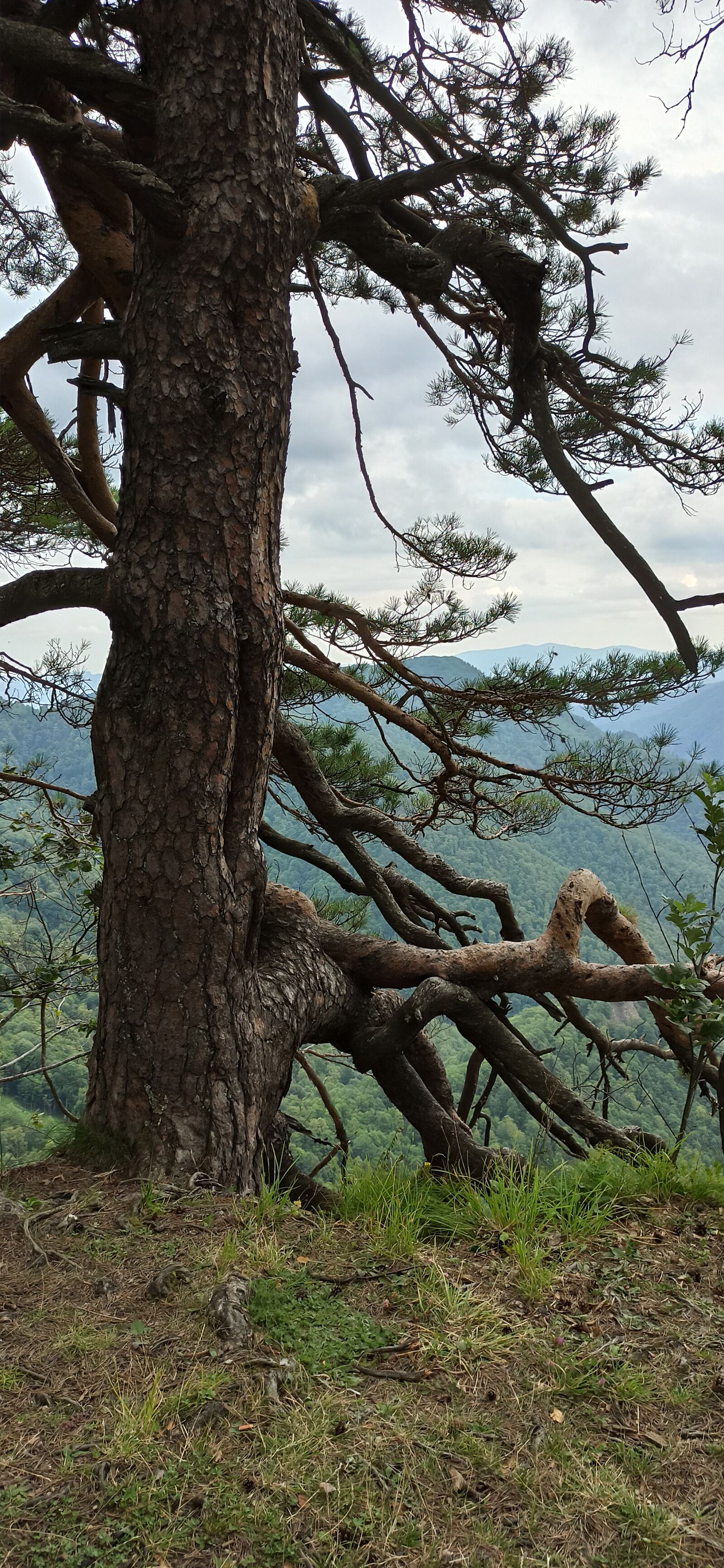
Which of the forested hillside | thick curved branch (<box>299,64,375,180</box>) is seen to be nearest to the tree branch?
the forested hillside

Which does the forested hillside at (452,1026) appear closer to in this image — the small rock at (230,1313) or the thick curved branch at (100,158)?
the small rock at (230,1313)

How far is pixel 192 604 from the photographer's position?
2.61 m

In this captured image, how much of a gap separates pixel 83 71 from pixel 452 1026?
24.0m

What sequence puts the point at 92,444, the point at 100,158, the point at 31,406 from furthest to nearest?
1. the point at 92,444
2. the point at 31,406
3. the point at 100,158

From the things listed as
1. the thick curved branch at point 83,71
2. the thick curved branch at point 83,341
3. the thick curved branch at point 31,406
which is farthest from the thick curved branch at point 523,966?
the thick curved branch at point 83,71

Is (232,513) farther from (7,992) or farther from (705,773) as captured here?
(7,992)

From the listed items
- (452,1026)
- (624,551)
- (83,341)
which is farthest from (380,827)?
(452,1026)

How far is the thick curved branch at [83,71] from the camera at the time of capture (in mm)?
2506

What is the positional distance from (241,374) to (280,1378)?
2.57 metres

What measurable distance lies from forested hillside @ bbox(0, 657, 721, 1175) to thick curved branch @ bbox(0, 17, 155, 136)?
2692 millimetres

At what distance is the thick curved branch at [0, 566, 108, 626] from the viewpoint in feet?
9.51

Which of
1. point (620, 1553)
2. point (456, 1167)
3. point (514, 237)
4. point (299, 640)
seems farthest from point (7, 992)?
point (514, 237)

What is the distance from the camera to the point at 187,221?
263 cm

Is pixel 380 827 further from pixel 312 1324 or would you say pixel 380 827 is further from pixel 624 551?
pixel 312 1324
